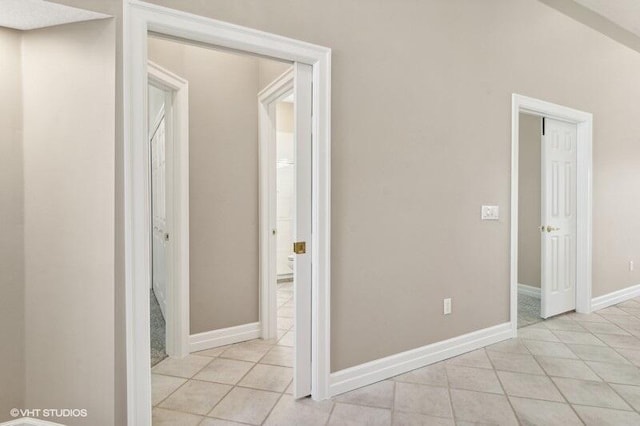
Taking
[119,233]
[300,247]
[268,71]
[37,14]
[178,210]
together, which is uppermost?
[268,71]

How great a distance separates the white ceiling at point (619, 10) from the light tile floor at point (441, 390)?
3.23m

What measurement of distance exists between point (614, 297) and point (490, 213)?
2500mm

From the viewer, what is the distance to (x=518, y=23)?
3.04 meters

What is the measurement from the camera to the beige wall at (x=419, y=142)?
7.20ft

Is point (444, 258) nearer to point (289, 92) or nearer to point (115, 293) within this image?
point (289, 92)

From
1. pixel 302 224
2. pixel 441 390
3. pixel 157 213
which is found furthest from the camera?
pixel 157 213

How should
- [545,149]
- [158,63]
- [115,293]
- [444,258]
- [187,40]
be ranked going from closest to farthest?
[115,293] → [187,40] → [158,63] → [444,258] → [545,149]

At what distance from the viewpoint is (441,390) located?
2.21m

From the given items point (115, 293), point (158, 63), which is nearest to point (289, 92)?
point (158, 63)

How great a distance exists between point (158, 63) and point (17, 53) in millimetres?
942

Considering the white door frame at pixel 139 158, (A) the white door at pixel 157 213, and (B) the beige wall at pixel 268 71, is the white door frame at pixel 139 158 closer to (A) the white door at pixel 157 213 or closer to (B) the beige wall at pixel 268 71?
(B) the beige wall at pixel 268 71

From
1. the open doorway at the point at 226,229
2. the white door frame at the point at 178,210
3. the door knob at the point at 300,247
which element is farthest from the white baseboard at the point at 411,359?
the white door frame at the point at 178,210

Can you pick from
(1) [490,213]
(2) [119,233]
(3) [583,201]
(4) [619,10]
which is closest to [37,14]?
(2) [119,233]

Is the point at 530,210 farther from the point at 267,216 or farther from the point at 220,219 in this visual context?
the point at 220,219
